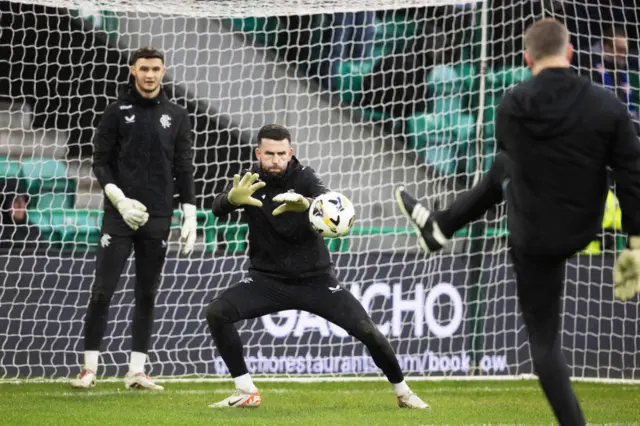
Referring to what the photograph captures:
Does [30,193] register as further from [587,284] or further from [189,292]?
[587,284]

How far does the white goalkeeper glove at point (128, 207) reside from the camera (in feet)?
23.8

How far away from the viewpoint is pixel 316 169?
33.5ft

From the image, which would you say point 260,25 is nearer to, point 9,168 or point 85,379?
point 9,168

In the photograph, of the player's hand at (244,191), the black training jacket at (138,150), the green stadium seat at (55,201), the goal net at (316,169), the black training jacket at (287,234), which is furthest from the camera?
the green stadium seat at (55,201)

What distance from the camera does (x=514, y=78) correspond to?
32.7 feet

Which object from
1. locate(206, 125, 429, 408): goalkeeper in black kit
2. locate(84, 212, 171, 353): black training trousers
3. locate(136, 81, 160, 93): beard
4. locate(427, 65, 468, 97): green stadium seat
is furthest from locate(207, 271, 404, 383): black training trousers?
locate(427, 65, 468, 97): green stadium seat

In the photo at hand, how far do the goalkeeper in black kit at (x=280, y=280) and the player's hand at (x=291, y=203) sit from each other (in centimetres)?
19

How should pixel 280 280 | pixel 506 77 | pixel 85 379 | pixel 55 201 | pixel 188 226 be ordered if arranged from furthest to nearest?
pixel 55 201
pixel 506 77
pixel 188 226
pixel 85 379
pixel 280 280

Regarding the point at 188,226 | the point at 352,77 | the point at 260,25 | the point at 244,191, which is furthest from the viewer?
the point at 260,25

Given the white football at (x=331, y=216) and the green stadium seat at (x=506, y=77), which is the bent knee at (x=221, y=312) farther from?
the green stadium seat at (x=506, y=77)

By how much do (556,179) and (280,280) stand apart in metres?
2.47

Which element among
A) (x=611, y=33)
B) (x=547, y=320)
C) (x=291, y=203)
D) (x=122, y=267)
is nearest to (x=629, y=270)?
(x=547, y=320)

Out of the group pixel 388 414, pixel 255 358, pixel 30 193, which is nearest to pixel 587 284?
pixel 255 358

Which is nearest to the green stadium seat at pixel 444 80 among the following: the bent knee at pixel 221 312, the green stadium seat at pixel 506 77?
the green stadium seat at pixel 506 77
